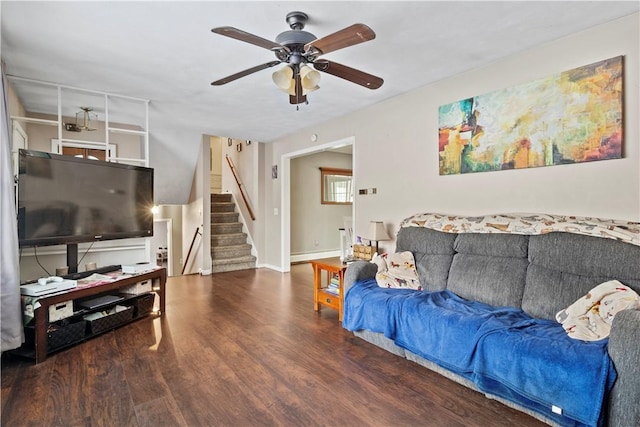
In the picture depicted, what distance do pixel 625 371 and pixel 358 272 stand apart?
191 centimetres

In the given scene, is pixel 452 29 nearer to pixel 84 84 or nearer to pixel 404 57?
pixel 404 57

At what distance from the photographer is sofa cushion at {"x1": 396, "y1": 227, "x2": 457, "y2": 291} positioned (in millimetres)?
2981

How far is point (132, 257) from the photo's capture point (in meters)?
3.90

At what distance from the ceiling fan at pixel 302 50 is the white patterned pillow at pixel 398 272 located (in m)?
1.59

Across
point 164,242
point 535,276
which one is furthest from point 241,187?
point 535,276

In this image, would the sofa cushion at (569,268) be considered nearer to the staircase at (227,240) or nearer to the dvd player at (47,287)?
the dvd player at (47,287)

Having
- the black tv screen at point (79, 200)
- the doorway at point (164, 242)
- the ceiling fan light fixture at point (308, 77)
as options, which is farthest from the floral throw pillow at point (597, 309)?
the doorway at point (164, 242)

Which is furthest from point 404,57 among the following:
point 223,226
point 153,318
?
point 223,226

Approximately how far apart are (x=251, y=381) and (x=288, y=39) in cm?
227

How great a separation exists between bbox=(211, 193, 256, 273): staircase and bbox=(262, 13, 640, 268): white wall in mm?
2750

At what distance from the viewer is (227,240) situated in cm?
654

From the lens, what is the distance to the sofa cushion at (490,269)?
249 centimetres

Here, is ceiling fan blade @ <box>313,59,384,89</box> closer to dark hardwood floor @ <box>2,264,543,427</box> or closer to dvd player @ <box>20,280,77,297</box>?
dark hardwood floor @ <box>2,264,543,427</box>

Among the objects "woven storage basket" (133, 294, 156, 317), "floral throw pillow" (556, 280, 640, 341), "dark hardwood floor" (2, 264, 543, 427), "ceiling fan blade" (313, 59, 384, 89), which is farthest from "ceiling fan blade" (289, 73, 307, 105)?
"woven storage basket" (133, 294, 156, 317)
